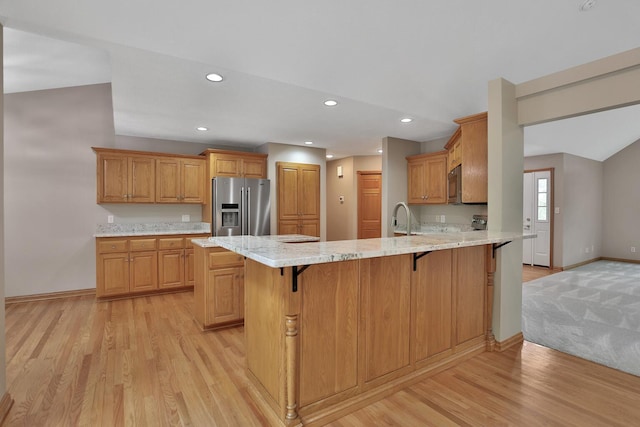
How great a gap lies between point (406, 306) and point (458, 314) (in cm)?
65

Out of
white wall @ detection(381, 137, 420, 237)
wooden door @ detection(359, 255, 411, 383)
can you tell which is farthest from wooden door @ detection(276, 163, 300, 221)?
wooden door @ detection(359, 255, 411, 383)

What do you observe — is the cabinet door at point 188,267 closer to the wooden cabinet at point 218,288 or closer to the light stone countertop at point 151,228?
the light stone countertop at point 151,228

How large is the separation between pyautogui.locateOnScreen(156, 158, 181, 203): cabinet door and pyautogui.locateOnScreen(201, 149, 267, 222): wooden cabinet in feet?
1.47

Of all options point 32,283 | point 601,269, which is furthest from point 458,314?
point 601,269

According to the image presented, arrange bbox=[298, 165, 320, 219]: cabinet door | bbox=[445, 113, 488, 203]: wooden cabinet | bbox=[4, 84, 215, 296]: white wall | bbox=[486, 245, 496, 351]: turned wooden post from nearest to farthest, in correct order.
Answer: bbox=[486, 245, 496, 351]: turned wooden post < bbox=[445, 113, 488, 203]: wooden cabinet < bbox=[4, 84, 215, 296]: white wall < bbox=[298, 165, 320, 219]: cabinet door

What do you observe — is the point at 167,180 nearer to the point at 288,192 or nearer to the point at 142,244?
the point at 142,244

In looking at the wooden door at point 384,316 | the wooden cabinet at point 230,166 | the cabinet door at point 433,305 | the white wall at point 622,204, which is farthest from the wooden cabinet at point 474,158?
the white wall at point 622,204

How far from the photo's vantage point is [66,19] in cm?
210

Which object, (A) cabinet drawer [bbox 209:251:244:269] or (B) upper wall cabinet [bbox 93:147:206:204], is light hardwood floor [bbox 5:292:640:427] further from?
(B) upper wall cabinet [bbox 93:147:206:204]

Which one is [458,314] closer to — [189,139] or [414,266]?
[414,266]

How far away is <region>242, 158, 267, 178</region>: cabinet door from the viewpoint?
17.7ft

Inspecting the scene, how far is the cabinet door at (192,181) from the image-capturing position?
512cm

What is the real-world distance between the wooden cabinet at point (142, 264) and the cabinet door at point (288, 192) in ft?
5.18

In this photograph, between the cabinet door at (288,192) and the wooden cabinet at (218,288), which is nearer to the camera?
the wooden cabinet at (218,288)
